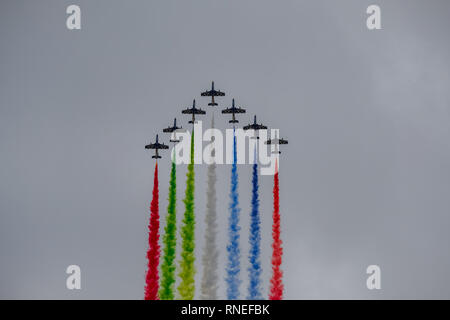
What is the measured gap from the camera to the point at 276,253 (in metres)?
150

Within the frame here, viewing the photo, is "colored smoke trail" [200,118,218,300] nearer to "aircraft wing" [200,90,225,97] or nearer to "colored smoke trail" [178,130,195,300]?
"colored smoke trail" [178,130,195,300]

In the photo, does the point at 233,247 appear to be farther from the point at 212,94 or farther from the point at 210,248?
the point at 212,94

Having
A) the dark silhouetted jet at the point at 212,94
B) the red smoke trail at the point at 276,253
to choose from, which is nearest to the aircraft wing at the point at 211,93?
the dark silhouetted jet at the point at 212,94

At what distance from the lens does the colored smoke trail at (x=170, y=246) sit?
149250 millimetres

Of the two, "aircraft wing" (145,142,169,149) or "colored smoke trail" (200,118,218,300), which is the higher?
"aircraft wing" (145,142,169,149)

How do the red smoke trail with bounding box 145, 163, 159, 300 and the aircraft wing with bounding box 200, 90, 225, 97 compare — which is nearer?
the red smoke trail with bounding box 145, 163, 159, 300

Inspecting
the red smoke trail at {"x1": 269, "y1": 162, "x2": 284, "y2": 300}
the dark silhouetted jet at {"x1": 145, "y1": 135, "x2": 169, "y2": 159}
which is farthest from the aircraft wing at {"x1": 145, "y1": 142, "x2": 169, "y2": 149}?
the red smoke trail at {"x1": 269, "y1": 162, "x2": 284, "y2": 300}

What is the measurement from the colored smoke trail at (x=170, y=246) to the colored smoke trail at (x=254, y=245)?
15.3 meters

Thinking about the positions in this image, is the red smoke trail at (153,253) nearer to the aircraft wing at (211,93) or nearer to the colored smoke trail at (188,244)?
the colored smoke trail at (188,244)

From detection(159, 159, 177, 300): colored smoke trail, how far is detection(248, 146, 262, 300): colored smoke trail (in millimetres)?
15306

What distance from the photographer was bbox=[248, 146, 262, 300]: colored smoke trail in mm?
146125
